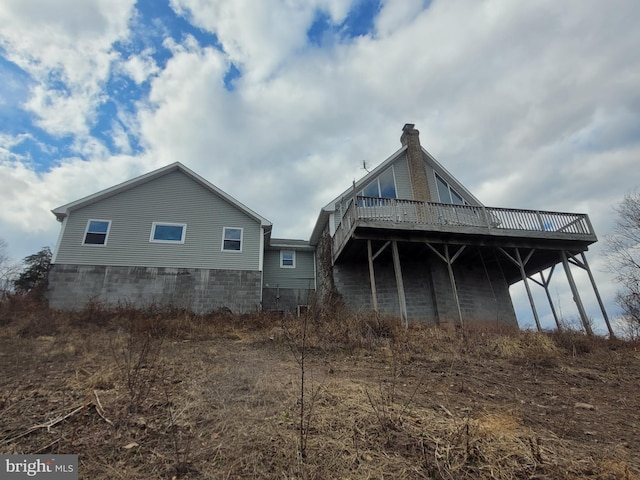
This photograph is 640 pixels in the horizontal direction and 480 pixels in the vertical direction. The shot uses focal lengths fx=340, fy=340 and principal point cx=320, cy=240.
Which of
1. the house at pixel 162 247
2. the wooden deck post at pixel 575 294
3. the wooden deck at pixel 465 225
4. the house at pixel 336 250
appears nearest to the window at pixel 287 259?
the house at pixel 336 250

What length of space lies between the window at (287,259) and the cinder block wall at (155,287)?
2.99m

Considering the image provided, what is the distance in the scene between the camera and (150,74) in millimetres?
13523

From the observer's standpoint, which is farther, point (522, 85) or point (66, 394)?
point (522, 85)

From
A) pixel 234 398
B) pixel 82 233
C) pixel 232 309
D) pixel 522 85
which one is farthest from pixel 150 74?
pixel 522 85

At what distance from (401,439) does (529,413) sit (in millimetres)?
2229

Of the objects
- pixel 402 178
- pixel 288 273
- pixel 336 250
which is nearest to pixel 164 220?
pixel 288 273

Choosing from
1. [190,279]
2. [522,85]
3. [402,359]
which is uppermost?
[522,85]

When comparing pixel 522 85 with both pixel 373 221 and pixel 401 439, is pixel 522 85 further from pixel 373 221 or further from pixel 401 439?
pixel 401 439

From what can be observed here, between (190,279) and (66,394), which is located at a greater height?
(190,279)

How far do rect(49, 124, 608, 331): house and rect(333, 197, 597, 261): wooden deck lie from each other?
5cm

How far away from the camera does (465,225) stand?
45.8 ft

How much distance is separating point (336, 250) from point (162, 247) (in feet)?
26.3

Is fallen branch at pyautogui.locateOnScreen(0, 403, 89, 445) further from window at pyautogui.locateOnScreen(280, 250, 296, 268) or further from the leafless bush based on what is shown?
window at pyautogui.locateOnScreen(280, 250, 296, 268)

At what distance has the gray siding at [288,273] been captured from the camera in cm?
1820
